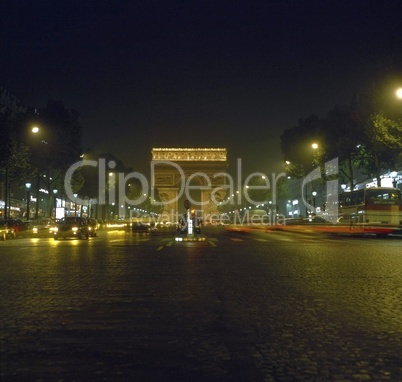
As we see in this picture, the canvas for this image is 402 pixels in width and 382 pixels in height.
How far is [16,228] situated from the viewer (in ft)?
151

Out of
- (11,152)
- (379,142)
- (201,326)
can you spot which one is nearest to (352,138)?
(379,142)

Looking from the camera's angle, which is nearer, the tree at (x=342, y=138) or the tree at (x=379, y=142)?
the tree at (x=379, y=142)

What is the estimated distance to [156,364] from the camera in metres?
5.42

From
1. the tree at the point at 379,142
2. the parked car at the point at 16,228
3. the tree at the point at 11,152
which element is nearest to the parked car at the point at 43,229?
the parked car at the point at 16,228

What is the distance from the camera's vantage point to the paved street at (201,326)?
528cm

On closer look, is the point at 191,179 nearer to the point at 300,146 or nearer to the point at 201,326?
the point at 300,146

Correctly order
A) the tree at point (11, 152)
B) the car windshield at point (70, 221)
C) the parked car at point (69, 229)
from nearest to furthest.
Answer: the parked car at point (69, 229) → the car windshield at point (70, 221) → the tree at point (11, 152)

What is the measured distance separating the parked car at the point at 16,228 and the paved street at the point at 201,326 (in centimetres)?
3195

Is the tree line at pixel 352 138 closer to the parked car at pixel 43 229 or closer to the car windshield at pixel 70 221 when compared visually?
the car windshield at pixel 70 221

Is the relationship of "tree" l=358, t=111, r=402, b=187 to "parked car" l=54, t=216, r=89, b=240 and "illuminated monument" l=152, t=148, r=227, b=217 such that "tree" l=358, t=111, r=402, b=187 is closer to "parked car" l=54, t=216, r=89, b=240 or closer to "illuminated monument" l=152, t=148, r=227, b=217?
"parked car" l=54, t=216, r=89, b=240

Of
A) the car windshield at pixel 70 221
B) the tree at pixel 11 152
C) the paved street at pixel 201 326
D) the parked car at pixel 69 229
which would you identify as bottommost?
the paved street at pixel 201 326

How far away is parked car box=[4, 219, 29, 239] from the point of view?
4444cm

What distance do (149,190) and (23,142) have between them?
78.4m

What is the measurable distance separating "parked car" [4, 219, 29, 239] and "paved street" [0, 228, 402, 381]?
31950mm
